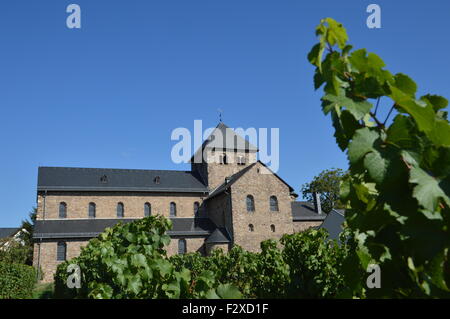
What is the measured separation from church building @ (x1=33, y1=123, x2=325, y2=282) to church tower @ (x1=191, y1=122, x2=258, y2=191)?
0.11 meters

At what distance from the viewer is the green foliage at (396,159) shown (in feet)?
4.35

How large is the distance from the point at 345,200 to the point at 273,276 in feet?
27.7

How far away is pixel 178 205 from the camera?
3428cm

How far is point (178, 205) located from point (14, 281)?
17.6 metres

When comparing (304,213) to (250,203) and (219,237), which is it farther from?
(219,237)

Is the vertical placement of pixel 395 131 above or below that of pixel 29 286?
above

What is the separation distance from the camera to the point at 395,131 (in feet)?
4.67

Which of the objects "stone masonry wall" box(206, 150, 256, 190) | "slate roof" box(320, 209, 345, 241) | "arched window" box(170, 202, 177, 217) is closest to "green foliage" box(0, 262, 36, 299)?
"arched window" box(170, 202, 177, 217)

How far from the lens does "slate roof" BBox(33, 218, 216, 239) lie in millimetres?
27828

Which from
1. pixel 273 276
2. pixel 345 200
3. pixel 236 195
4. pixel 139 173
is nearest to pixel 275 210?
pixel 236 195

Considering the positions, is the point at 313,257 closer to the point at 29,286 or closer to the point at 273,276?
the point at 273,276

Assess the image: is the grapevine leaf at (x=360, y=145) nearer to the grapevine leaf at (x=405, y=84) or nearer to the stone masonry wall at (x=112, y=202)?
the grapevine leaf at (x=405, y=84)

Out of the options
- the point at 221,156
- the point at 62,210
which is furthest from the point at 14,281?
the point at 221,156
